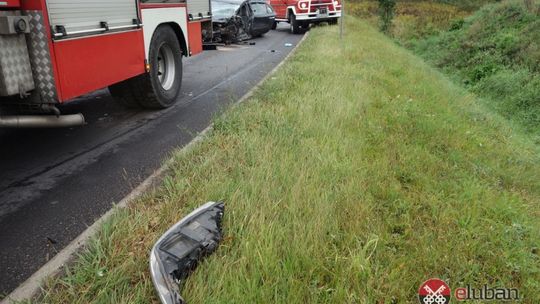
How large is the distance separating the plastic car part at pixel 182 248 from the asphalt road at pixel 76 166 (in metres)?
1.02

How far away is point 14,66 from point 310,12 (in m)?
17.2

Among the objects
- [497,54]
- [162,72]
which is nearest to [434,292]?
[162,72]

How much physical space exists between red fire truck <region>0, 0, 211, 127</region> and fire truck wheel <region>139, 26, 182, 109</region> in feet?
0.05

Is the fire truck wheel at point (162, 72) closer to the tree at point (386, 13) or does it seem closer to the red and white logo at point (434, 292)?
the red and white logo at point (434, 292)

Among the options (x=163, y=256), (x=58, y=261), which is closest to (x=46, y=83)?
(x=58, y=261)

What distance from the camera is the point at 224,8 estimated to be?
13305 mm

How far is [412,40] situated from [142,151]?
64.1 feet

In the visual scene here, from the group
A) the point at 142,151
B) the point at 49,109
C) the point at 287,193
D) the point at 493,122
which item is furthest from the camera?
the point at 493,122

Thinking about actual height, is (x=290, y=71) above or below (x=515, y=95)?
above

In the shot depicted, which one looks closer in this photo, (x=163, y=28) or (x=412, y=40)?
(x=163, y=28)

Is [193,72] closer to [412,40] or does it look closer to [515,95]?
[515,95]

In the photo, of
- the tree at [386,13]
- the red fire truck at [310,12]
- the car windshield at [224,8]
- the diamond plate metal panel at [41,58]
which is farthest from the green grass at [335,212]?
the tree at [386,13]

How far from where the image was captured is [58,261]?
2668 millimetres

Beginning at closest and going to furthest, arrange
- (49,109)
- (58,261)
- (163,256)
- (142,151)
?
(163,256)
(58,261)
(49,109)
(142,151)
